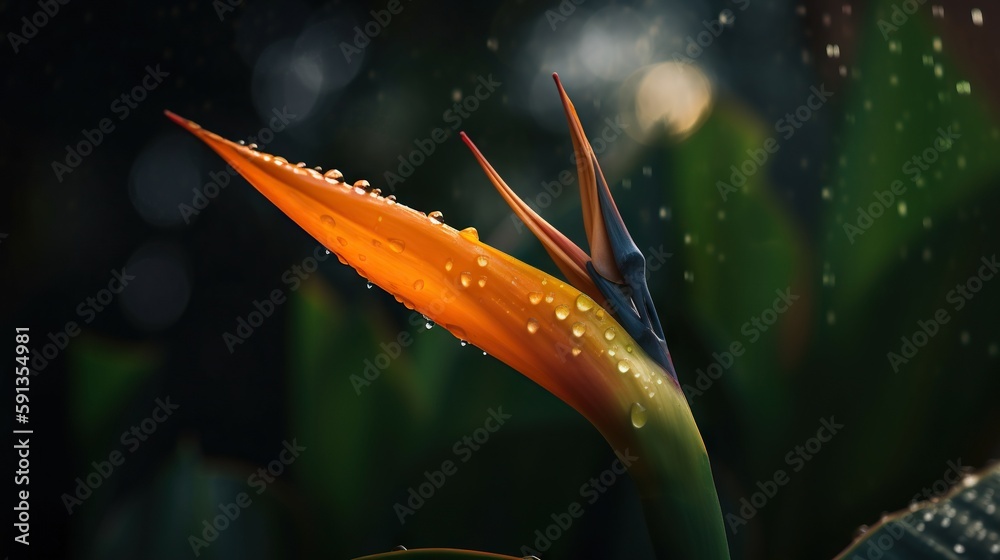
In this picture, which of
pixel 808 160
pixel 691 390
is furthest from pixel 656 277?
pixel 808 160

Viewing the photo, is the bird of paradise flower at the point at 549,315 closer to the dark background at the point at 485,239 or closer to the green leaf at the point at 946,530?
the green leaf at the point at 946,530

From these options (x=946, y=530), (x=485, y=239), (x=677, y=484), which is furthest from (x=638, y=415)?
(x=485, y=239)

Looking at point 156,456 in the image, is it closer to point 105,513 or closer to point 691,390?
point 105,513

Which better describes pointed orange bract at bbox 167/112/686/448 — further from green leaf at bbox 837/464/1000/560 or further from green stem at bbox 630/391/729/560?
green leaf at bbox 837/464/1000/560

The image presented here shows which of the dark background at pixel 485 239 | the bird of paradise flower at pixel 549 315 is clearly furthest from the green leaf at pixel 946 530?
the dark background at pixel 485 239

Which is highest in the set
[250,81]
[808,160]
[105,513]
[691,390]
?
[808,160]

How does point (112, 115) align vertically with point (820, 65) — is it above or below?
below

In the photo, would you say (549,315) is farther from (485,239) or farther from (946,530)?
(485,239)
